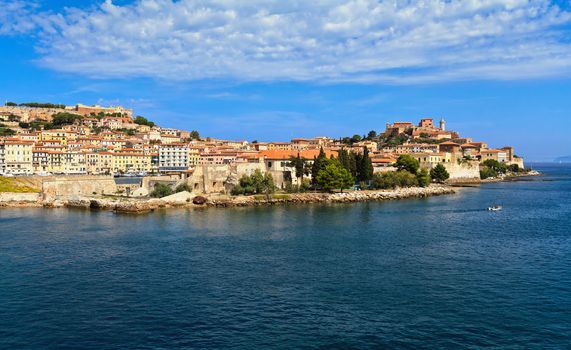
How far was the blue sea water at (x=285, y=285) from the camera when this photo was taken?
10625 millimetres

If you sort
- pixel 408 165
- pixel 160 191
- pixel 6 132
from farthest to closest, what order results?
pixel 6 132
pixel 408 165
pixel 160 191

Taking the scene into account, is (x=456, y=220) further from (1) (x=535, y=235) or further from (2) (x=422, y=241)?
(2) (x=422, y=241)

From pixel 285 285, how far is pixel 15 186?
1213 inches

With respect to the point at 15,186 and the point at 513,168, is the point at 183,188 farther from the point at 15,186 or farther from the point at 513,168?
the point at 513,168

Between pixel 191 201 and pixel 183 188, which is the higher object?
pixel 183 188

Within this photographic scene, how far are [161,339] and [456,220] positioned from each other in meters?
20.2

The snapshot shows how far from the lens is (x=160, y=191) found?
117 feet

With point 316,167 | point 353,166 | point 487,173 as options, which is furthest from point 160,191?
point 487,173

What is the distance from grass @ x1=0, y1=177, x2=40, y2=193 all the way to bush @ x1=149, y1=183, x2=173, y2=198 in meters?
8.94

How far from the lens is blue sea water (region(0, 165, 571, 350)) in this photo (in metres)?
10.6

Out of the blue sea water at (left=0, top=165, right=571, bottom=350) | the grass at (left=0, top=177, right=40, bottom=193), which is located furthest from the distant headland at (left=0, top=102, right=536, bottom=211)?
the blue sea water at (left=0, top=165, right=571, bottom=350)

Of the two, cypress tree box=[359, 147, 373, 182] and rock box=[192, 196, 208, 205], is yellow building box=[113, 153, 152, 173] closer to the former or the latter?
rock box=[192, 196, 208, 205]

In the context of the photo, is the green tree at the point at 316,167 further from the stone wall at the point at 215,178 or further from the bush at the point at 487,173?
the bush at the point at 487,173

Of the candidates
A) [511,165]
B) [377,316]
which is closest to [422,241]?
[377,316]
